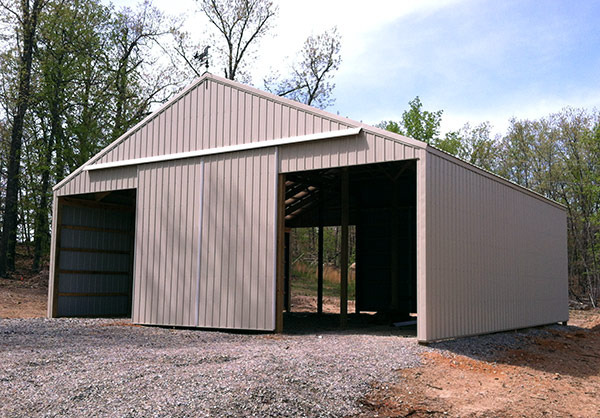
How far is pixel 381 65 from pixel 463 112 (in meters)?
14.9

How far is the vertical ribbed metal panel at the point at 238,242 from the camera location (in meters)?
11.0

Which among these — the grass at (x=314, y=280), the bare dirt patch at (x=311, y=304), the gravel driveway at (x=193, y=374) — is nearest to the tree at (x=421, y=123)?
the grass at (x=314, y=280)

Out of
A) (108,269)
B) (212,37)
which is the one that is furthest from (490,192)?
(212,37)

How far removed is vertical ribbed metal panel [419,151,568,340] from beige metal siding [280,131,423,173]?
0.57 meters

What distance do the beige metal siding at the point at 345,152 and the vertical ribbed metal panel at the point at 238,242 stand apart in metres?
0.47

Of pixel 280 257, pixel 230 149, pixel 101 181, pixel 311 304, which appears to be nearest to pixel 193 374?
pixel 280 257

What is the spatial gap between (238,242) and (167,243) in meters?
2.07

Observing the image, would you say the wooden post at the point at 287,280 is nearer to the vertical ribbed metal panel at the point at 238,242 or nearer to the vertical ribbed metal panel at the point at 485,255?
the vertical ribbed metal panel at the point at 238,242

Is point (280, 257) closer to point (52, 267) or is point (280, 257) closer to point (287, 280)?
point (52, 267)

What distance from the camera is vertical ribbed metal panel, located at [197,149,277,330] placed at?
11023 millimetres

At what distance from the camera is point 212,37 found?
94.8 feet

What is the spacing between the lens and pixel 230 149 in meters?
11.7

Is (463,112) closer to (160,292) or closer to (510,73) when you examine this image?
(510,73)

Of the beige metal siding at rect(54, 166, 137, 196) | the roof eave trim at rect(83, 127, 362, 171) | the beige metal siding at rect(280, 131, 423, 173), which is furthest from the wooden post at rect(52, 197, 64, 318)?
the beige metal siding at rect(280, 131, 423, 173)
